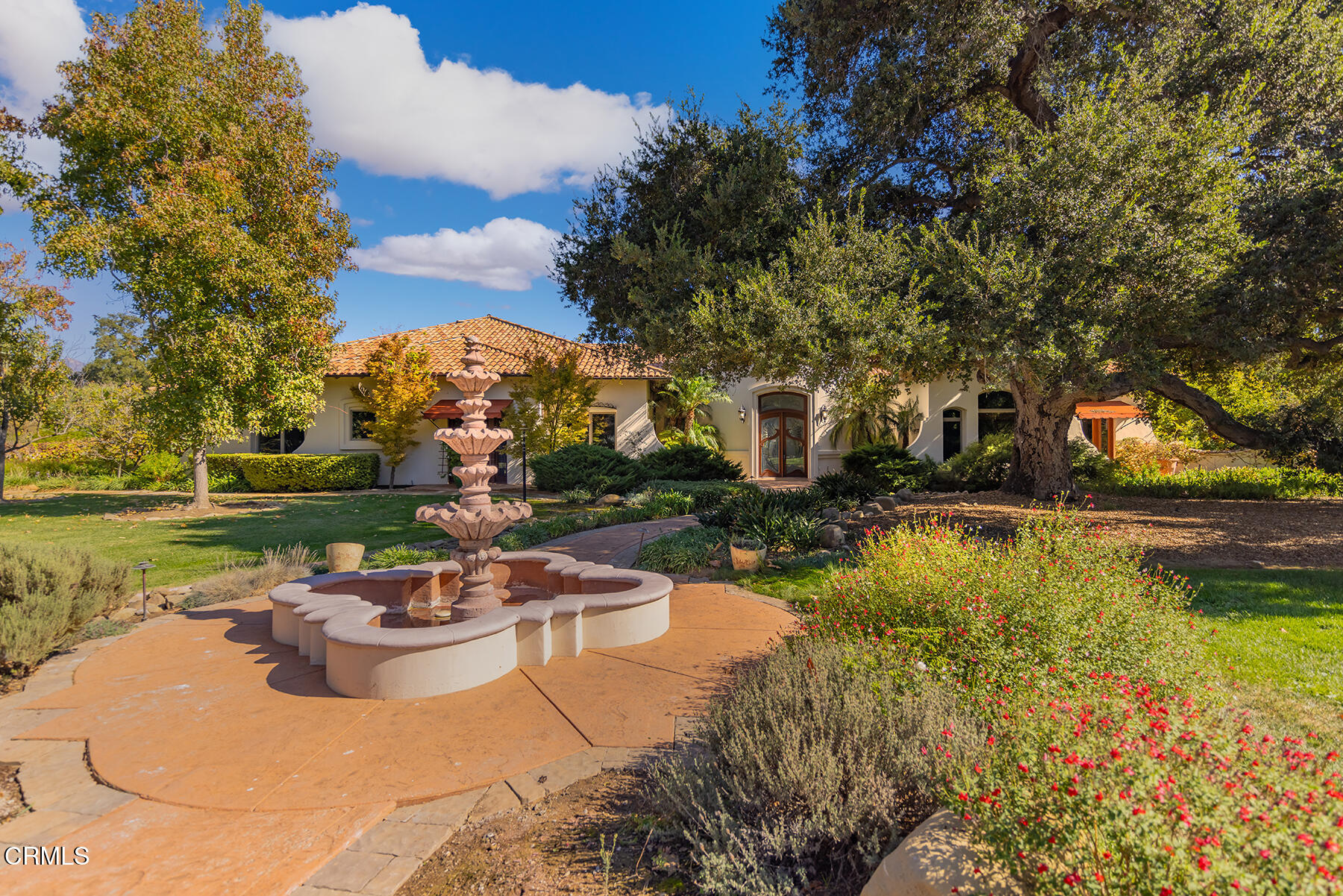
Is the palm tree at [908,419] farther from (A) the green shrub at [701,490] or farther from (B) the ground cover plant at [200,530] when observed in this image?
(B) the ground cover plant at [200,530]

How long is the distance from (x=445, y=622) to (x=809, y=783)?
4526mm

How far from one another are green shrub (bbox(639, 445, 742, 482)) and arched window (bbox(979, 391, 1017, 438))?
424 inches

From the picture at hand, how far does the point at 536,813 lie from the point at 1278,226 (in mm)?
11594

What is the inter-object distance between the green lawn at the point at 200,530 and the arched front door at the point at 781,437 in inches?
440

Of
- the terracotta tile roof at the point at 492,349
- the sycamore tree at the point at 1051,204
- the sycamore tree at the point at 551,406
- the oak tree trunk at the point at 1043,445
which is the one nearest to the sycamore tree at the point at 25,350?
the terracotta tile roof at the point at 492,349

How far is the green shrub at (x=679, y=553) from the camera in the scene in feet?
28.5

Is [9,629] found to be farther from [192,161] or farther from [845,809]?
[192,161]

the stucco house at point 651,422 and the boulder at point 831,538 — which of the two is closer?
the boulder at point 831,538

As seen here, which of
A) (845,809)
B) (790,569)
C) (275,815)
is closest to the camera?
(845,809)

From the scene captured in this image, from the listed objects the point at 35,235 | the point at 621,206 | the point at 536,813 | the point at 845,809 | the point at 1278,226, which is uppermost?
the point at 35,235

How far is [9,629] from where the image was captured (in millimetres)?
4914

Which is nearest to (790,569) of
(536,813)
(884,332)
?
(884,332)

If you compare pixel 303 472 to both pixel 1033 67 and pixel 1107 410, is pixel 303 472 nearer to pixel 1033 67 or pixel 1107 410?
pixel 1033 67

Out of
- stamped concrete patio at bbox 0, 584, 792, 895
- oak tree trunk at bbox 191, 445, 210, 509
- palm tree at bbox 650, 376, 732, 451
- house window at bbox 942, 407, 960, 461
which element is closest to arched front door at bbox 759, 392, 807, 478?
palm tree at bbox 650, 376, 732, 451
